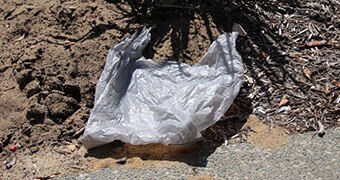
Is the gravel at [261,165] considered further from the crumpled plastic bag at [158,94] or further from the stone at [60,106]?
the stone at [60,106]

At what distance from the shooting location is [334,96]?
379 centimetres

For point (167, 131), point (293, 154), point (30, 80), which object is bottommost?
point (293, 154)

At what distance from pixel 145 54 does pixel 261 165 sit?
1.16 meters

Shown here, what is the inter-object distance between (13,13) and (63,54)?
2.29 ft

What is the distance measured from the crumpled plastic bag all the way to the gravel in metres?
0.18

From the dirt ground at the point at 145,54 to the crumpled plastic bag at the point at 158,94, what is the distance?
10 cm

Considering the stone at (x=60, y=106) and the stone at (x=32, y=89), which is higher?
the stone at (x=32, y=89)

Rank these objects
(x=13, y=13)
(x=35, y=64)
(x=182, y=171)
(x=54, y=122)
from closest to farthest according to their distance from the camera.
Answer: (x=182, y=171), (x=54, y=122), (x=35, y=64), (x=13, y=13)

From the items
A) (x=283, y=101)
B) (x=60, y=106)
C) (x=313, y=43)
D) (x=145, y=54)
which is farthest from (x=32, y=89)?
(x=313, y=43)

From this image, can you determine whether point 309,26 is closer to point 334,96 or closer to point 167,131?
point 334,96

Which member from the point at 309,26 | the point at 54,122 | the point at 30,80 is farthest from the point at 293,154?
the point at 30,80

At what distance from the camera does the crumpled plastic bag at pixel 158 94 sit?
137 inches

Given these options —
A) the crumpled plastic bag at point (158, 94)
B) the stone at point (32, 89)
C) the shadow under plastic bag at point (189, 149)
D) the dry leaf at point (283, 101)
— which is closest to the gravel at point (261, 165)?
the shadow under plastic bag at point (189, 149)

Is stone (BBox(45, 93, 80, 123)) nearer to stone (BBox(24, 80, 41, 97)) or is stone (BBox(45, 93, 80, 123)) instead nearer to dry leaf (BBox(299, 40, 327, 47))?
stone (BBox(24, 80, 41, 97))
